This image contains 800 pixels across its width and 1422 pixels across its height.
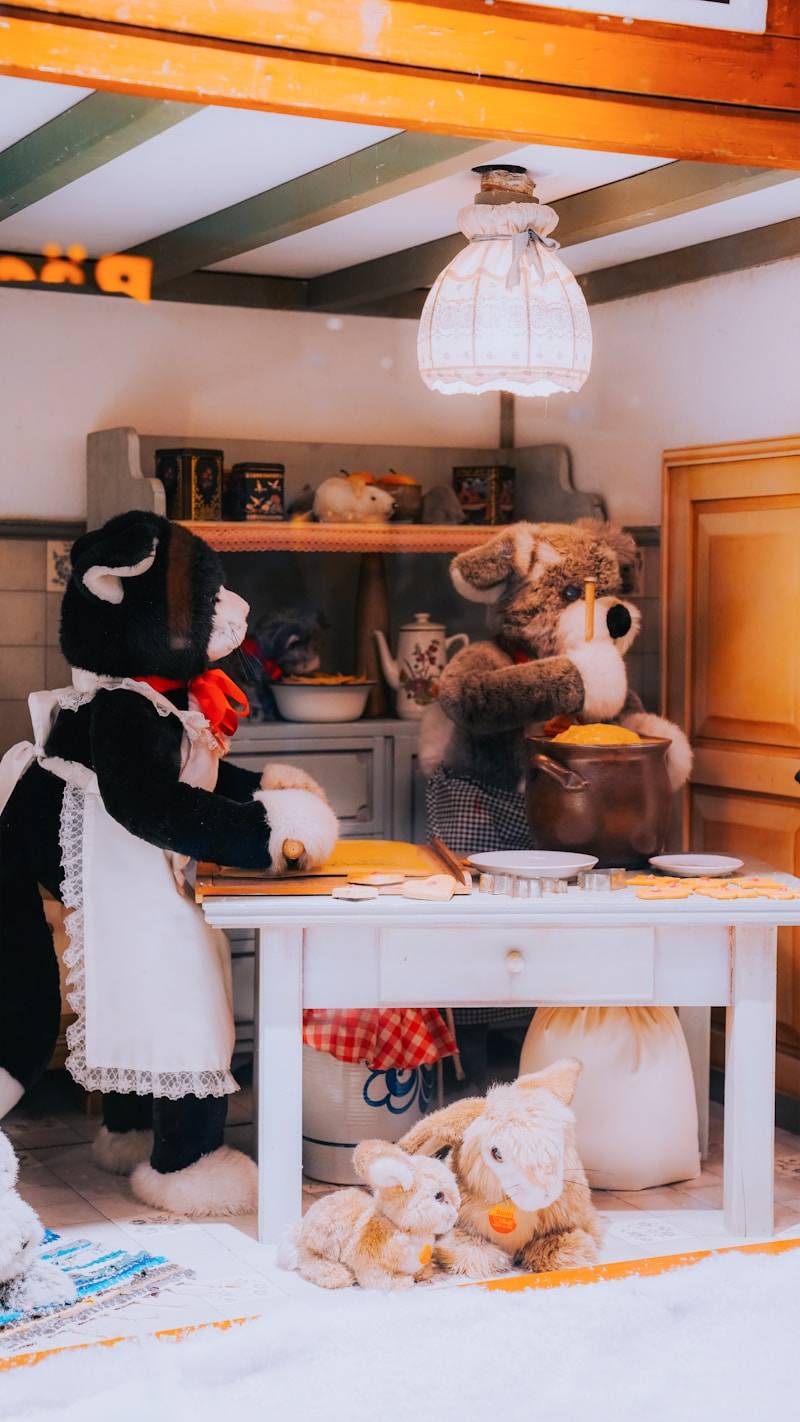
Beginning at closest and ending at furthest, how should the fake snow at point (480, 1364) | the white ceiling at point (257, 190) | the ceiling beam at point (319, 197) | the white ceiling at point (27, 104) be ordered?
the fake snow at point (480, 1364) < the white ceiling at point (27, 104) < the white ceiling at point (257, 190) < the ceiling beam at point (319, 197)

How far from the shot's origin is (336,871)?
91.7 inches

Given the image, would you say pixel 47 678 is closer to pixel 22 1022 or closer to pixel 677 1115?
pixel 22 1022

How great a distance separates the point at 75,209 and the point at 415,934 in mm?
1054

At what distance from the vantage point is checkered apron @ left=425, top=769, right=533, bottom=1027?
94.9 inches

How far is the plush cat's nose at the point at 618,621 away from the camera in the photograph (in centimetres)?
267

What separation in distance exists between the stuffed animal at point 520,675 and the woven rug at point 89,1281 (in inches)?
29.1

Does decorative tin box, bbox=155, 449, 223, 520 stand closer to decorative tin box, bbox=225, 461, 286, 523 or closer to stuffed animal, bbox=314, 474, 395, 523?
decorative tin box, bbox=225, 461, 286, 523

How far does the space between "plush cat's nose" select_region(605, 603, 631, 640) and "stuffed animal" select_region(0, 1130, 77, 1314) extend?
1256mm

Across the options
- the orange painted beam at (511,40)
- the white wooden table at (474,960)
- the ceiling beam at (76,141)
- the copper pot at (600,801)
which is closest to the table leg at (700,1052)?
the white wooden table at (474,960)

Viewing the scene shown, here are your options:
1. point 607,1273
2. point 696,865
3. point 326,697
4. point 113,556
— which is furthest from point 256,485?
point 607,1273

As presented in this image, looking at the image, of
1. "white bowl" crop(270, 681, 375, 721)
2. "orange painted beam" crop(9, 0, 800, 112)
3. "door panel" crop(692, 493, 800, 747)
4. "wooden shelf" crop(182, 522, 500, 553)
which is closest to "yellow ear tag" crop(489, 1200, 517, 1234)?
"white bowl" crop(270, 681, 375, 721)

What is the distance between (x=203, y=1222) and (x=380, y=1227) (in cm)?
35

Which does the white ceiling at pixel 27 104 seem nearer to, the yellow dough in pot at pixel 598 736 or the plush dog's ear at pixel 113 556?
the plush dog's ear at pixel 113 556

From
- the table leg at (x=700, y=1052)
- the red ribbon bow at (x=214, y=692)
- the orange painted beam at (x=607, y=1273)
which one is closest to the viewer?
the orange painted beam at (x=607, y=1273)
